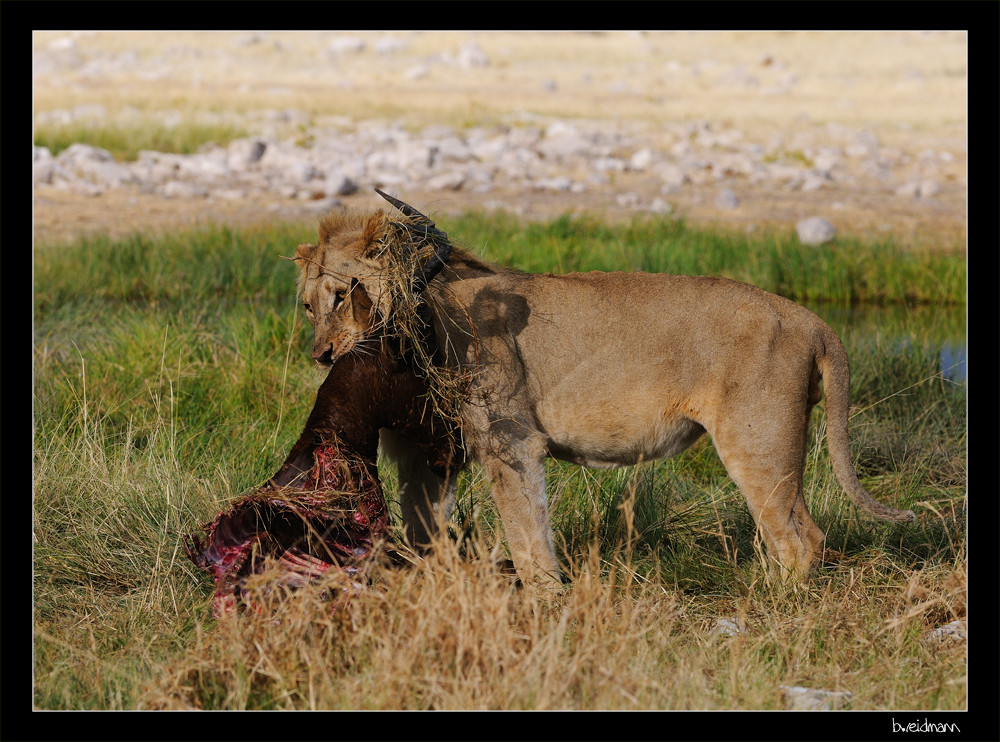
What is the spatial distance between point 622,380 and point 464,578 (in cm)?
136

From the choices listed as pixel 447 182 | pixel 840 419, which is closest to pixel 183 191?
pixel 447 182

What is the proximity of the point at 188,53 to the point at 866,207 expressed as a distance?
762 inches

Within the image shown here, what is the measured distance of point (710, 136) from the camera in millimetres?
21641

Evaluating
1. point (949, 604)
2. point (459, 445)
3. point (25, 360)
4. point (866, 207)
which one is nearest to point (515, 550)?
point (459, 445)

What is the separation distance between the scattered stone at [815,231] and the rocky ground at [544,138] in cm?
13

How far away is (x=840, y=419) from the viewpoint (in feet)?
17.7

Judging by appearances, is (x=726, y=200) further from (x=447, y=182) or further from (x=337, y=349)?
→ (x=337, y=349)

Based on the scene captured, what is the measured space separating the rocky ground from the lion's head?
521 cm

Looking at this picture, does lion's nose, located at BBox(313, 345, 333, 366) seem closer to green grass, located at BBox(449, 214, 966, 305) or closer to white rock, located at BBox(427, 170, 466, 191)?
green grass, located at BBox(449, 214, 966, 305)

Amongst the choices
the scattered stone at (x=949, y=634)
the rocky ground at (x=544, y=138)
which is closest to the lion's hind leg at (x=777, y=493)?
the scattered stone at (x=949, y=634)

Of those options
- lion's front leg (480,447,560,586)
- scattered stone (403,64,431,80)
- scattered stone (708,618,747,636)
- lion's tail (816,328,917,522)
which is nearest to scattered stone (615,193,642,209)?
lion's tail (816,328,917,522)

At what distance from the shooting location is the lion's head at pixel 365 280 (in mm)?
4938

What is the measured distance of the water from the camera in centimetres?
996

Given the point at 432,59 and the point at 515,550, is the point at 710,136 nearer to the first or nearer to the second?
the point at 432,59
